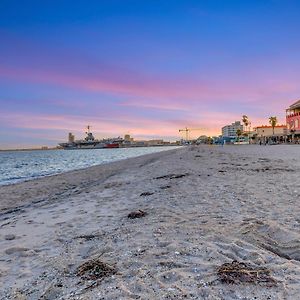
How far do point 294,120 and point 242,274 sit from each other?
9225 centimetres

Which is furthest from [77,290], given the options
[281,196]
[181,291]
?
[281,196]

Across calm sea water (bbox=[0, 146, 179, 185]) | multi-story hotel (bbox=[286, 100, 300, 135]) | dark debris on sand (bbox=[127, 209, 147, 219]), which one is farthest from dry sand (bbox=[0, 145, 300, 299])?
multi-story hotel (bbox=[286, 100, 300, 135])

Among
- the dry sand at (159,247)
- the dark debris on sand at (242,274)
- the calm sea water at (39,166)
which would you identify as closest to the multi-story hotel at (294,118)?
the calm sea water at (39,166)

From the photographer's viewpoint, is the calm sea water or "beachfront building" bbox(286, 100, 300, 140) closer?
the calm sea water

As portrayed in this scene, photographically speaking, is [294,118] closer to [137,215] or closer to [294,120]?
[294,120]

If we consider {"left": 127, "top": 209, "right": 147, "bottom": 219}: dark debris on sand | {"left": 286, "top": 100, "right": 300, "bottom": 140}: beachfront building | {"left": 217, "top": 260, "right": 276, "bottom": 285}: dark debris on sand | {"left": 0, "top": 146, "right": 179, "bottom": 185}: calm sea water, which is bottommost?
{"left": 0, "top": 146, "right": 179, "bottom": 185}: calm sea water

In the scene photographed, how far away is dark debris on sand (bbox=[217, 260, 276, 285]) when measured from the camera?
3.63 meters

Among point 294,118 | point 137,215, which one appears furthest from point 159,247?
point 294,118

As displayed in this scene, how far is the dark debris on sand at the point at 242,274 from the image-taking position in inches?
143

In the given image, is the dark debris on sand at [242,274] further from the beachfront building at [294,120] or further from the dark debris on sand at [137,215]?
the beachfront building at [294,120]

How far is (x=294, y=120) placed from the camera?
8600 cm

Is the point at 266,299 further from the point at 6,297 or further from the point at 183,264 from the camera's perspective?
the point at 6,297

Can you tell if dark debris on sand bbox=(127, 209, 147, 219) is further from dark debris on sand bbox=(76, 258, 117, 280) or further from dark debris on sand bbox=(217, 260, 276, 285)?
dark debris on sand bbox=(217, 260, 276, 285)

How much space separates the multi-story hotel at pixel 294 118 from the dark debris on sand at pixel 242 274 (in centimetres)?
8709
